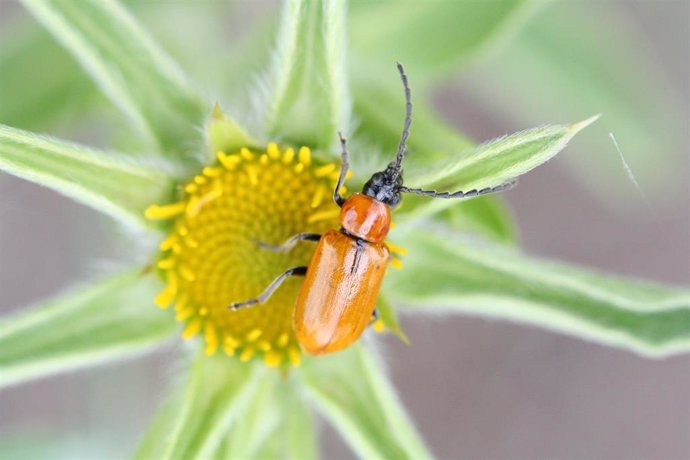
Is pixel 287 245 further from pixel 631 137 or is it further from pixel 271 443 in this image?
pixel 631 137

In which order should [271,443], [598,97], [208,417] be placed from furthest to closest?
1. [598,97]
2. [271,443]
3. [208,417]

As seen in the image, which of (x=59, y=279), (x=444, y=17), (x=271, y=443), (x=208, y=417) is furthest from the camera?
(x=59, y=279)

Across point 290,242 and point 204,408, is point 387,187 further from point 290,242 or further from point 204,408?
point 204,408

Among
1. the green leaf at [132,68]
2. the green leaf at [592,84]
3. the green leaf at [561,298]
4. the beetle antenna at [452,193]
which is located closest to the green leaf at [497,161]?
the beetle antenna at [452,193]

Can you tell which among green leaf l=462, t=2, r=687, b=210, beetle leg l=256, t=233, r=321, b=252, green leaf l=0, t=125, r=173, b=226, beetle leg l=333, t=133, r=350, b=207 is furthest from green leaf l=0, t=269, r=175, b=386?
green leaf l=462, t=2, r=687, b=210

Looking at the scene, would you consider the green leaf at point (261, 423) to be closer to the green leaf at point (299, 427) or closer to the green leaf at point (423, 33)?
the green leaf at point (299, 427)

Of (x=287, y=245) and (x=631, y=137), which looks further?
(x=631, y=137)

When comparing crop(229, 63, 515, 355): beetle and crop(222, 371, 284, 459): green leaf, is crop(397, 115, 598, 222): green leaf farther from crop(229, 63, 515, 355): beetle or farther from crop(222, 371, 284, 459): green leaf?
Answer: crop(222, 371, 284, 459): green leaf

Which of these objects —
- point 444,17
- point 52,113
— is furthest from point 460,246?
point 52,113

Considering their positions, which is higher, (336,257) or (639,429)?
(639,429)
